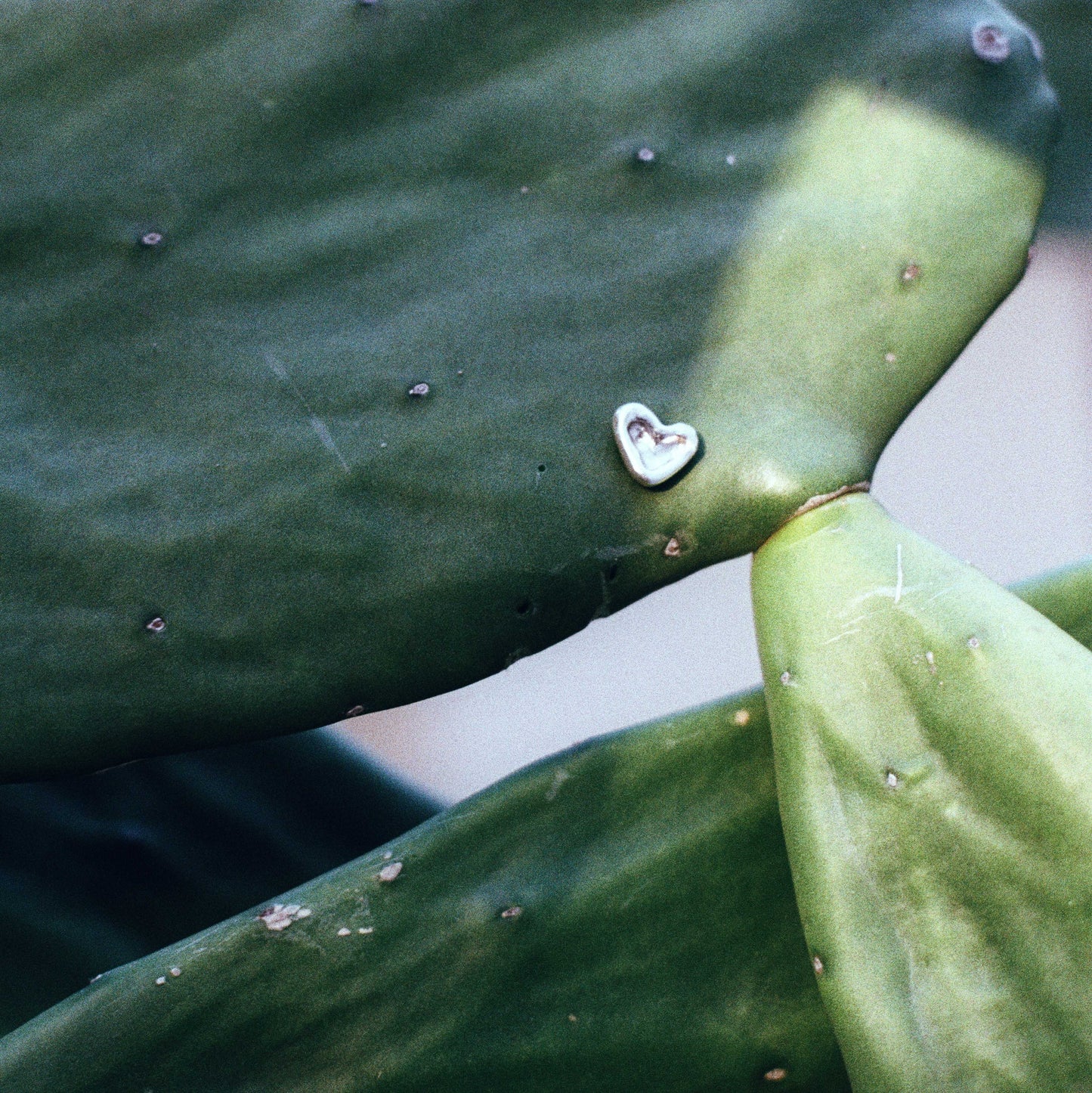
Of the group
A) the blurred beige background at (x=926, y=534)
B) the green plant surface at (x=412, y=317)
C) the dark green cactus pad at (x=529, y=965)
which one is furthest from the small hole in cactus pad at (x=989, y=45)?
the blurred beige background at (x=926, y=534)

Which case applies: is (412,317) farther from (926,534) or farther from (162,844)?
(926,534)

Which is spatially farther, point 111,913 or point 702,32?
point 111,913

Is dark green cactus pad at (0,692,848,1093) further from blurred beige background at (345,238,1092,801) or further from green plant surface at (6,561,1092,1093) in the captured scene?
blurred beige background at (345,238,1092,801)

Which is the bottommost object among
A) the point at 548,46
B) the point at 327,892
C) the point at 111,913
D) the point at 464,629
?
the point at 111,913

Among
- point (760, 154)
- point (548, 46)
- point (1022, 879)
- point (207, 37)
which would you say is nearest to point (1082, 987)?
point (1022, 879)

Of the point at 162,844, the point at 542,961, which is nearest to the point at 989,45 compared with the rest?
the point at 542,961

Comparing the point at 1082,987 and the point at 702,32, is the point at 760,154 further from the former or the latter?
the point at 1082,987

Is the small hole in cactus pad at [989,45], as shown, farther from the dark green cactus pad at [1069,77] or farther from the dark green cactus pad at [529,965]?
the dark green cactus pad at [529,965]

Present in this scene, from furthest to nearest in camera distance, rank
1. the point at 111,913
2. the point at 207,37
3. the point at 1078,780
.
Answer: the point at 111,913
the point at 207,37
the point at 1078,780
